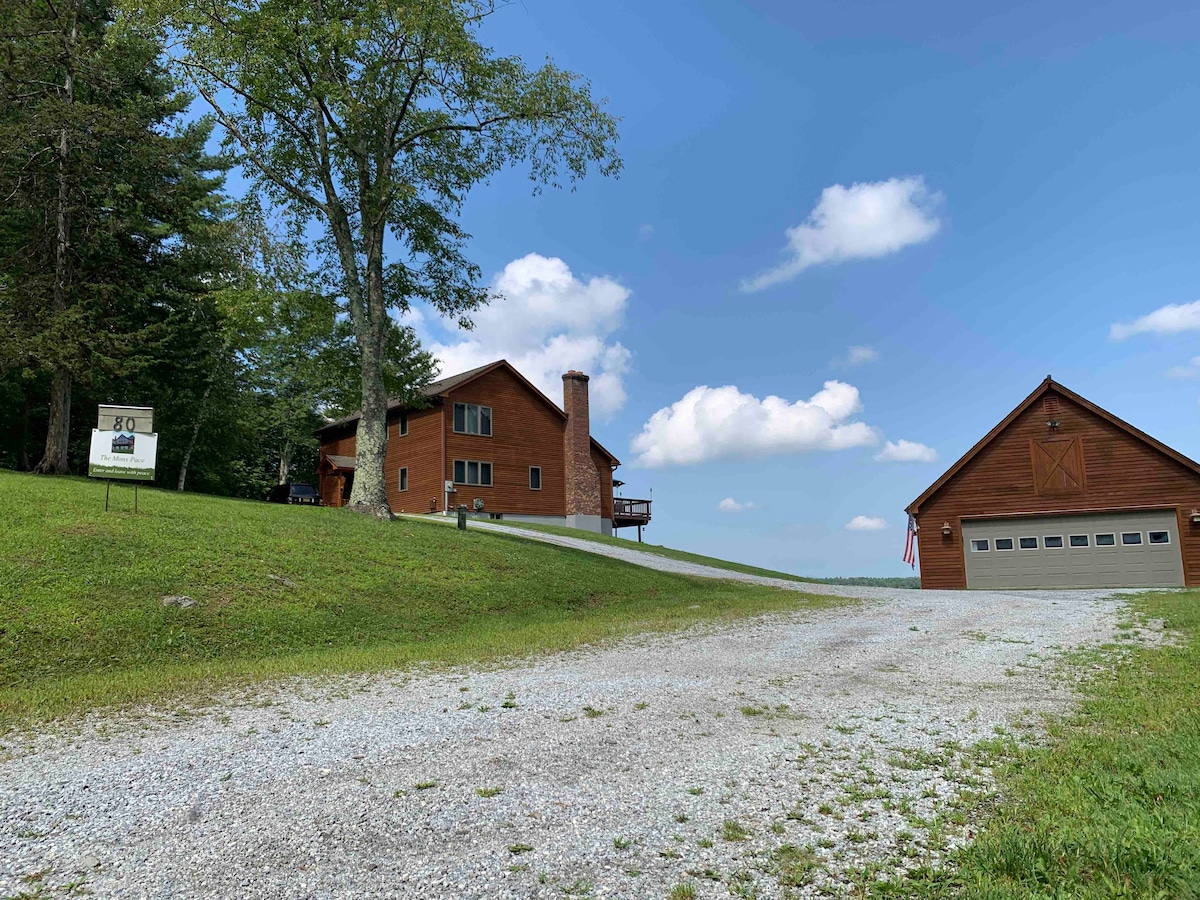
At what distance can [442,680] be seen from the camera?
898 centimetres

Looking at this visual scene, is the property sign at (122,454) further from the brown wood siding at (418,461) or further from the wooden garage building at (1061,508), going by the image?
the wooden garage building at (1061,508)

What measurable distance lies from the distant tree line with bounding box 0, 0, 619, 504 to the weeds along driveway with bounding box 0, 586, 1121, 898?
14.8 meters

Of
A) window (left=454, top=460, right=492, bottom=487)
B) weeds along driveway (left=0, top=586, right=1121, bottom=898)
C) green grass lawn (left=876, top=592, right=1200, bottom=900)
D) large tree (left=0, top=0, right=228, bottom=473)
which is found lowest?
weeds along driveway (left=0, top=586, right=1121, bottom=898)

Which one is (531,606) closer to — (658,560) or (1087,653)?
(1087,653)

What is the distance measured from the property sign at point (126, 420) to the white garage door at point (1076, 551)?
26.0 metres

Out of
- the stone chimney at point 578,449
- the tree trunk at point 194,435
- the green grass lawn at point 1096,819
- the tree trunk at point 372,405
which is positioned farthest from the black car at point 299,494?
the green grass lawn at point 1096,819

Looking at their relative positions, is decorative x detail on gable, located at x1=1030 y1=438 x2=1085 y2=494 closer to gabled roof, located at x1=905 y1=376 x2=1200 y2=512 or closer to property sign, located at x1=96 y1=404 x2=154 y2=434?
gabled roof, located at x1=905 y1=376 x2=1200 y2=512

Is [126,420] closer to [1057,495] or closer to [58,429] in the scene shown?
[58,429]

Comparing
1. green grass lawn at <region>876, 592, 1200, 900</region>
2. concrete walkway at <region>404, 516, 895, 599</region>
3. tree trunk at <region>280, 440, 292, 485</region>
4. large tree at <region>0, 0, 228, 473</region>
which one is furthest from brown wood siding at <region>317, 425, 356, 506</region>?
green grass lawn at <region>876, 592, 1200, 900</region>

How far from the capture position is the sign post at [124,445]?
613 inches

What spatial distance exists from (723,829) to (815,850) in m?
0.52

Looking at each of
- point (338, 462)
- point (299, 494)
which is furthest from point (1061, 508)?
point (299, 494)

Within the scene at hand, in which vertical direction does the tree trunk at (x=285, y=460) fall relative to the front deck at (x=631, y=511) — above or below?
above

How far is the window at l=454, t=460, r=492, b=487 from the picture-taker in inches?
1426
